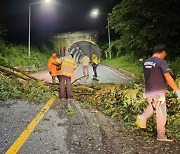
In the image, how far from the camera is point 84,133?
566 cm

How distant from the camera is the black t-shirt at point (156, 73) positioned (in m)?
5.35

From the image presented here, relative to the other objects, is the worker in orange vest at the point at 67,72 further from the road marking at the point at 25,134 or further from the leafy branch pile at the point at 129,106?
the road marking at the point at 25,134

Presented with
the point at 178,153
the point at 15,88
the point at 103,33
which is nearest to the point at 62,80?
the point at 15,88

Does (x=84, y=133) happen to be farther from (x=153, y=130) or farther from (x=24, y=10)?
(x=24, y=10)

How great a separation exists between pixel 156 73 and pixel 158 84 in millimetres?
219

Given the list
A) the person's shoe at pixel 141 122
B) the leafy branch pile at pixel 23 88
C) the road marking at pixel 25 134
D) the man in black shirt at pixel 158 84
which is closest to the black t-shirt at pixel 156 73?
the man in black shirt at pixel 158 84

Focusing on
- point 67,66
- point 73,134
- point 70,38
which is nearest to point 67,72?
point 67,66

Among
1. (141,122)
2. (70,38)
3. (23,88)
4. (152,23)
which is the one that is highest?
(70,38)

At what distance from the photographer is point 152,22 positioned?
16.6 metres

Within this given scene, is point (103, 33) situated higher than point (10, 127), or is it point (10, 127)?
point (103, 33)

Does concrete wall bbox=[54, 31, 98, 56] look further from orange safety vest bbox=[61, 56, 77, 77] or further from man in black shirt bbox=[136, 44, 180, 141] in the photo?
man in black shirt bbox=[136, 44, 180, 141]

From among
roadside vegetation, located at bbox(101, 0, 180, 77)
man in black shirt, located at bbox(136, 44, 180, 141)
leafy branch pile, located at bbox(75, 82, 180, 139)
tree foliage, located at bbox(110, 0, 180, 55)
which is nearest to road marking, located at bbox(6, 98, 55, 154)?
leafy branch pile, located at bbox(75, 82, 180, 139)

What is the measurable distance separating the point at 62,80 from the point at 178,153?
234 inches

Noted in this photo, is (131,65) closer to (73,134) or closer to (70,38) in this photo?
(73,134)
